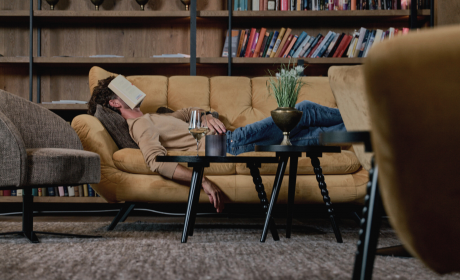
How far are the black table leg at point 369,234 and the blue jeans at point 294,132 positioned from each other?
1.53 metres

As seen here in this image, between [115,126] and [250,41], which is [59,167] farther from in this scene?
[250,41]

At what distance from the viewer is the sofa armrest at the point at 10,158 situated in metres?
1.50

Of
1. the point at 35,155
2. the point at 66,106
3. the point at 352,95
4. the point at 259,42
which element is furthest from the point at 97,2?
the point at 352,95

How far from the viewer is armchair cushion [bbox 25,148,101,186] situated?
1567 millimetres

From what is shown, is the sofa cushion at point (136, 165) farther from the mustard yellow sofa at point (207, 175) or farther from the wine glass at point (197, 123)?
the wine glass at point (197, 123)

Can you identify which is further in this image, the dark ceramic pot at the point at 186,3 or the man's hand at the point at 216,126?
the dark ceramic pot at the point at 186,3

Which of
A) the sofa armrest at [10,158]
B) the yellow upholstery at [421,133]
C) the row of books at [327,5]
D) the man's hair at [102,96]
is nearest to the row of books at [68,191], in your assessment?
the man's hair at [102,96]

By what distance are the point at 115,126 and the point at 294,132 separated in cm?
98

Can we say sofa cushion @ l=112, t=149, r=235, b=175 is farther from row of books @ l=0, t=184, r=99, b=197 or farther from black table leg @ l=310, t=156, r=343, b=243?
row of books @ l=0, t=184, r=99, b=197

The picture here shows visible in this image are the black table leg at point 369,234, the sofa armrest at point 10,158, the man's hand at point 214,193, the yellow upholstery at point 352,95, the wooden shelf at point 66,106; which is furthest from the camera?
the wooden shelf at point 66,106

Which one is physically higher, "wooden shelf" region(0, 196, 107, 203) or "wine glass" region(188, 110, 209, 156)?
"wine glass" region(188, 110, 209, 156)

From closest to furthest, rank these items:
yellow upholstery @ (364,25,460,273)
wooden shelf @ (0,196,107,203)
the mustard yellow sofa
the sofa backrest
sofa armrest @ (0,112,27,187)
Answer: yellow upholstery @ (364,25,460,273), sofa armrest @ (0,112,27,187), the mustard yellow sofa, the sofa backrest, wooden shelf @ (0,196,107,203)

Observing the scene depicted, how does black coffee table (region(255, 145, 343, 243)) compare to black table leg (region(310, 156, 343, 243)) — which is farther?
black table leg (region(310, 156, 343, 243))

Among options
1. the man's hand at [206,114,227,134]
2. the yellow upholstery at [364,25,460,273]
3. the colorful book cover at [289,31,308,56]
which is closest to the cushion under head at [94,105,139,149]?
the man's hand at [206,114,227,134]
